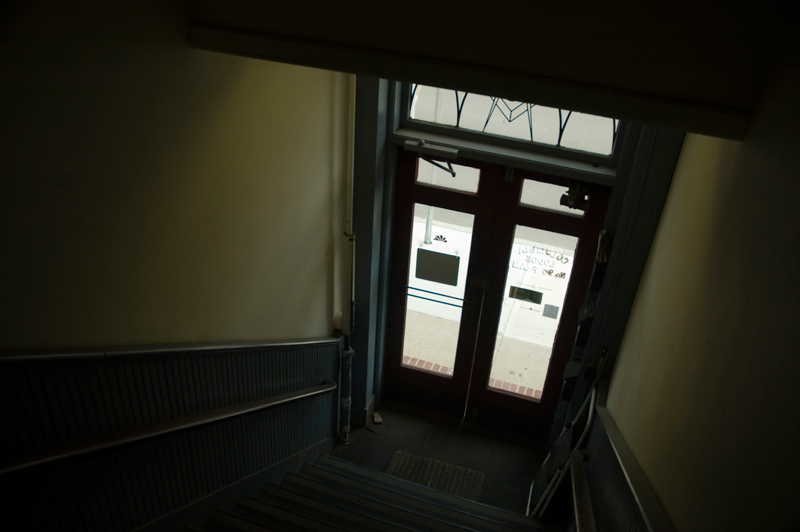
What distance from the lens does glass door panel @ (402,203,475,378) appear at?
4.34 meters

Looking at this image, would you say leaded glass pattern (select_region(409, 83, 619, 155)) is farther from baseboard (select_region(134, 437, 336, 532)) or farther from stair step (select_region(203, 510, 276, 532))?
stair step (select_region(203, 510, 276, 532))

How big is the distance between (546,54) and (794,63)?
745 millimetres

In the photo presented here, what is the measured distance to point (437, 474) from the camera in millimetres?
4445

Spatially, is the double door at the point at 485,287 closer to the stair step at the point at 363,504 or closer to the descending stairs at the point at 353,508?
the descending stairs at the point at 353,508

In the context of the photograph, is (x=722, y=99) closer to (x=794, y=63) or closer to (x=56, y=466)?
(x=794, y=63)

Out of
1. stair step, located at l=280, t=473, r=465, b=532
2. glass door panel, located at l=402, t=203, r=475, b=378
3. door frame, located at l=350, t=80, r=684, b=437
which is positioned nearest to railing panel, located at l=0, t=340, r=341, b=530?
stair step, located at l=280, t=473, r=465, b=532

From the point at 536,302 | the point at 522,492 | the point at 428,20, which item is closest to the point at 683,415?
the point at 428,20

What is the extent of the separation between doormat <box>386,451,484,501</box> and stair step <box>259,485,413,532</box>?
3.66 ft

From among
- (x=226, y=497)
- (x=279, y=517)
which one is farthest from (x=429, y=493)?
(x=226, y=497)

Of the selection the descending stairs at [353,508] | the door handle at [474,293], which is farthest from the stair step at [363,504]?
the door handle at [474,293]

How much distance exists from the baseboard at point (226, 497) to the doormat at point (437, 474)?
2.54 ft

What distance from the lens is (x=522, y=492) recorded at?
4.34 m

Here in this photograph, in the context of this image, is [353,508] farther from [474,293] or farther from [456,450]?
[474,293]

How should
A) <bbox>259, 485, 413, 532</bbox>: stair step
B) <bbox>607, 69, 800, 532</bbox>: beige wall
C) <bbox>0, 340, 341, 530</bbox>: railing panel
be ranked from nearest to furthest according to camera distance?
<bbox>607, 69, 800, 532</bbox>: beige wall → <bbox>0, 340, 341, 530</bbox>: railing panel → <bbox>259, 485, 413, 532</bbox>: stair step
